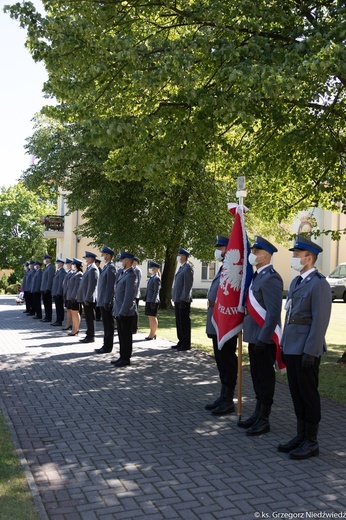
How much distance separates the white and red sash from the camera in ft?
22.7

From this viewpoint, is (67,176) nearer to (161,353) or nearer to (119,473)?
(161,353)

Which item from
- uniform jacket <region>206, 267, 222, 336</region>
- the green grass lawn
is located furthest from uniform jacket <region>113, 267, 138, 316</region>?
the green grass lawn

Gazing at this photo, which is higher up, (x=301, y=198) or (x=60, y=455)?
(x=301, y=198)

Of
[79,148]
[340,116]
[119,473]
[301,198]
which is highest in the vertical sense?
[79,148]

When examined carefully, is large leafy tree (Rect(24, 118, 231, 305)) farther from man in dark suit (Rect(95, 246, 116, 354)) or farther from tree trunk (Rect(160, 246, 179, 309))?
man in dark suit (Rect(95, 246, 116, 354))

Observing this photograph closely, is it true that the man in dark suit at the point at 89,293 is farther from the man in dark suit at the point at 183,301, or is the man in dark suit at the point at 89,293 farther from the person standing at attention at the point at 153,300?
the man in dark suit at the point at 183,301

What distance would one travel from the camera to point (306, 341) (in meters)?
6.15

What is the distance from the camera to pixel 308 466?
5.92 metres

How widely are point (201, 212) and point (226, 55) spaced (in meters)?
14.8

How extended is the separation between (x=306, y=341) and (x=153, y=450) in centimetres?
192

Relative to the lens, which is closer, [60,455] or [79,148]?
[60,455]

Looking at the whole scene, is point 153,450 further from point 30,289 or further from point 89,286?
point 30,289

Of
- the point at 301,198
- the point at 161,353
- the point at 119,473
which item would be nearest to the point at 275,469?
the point at 119,473

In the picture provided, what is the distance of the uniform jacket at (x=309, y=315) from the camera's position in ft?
20.0
